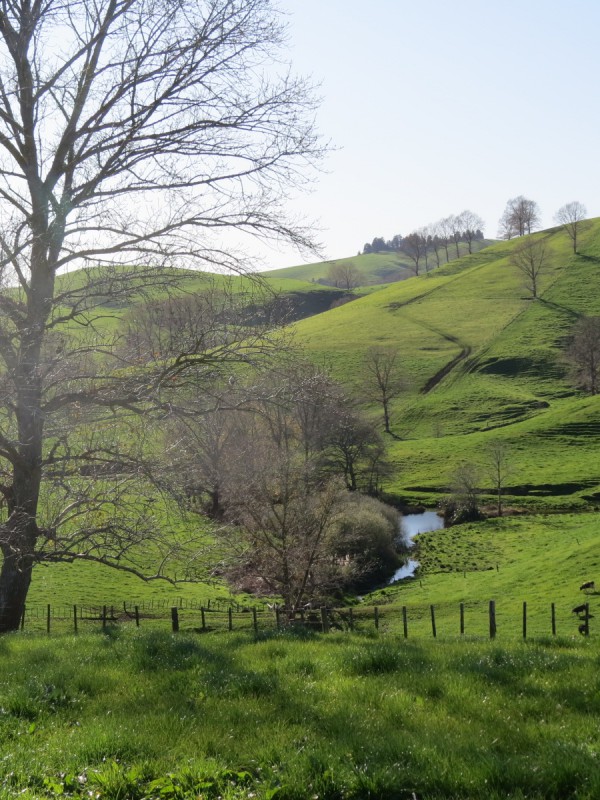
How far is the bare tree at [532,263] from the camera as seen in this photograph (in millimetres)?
125188

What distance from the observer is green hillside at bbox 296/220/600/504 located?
7644 cm

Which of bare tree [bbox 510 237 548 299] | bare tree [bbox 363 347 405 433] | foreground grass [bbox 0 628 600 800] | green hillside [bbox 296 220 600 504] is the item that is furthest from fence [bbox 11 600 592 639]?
bare tree [bbox 510 237 548 299]

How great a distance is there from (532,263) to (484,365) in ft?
106

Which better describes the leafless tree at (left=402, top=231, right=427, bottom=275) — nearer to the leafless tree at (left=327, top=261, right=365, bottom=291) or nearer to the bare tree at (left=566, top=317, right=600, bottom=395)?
the leafless tree at (left=327, top=261, right=365, bottom=291)

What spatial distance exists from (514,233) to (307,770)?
193 m

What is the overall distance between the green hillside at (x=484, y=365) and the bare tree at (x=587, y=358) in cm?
235

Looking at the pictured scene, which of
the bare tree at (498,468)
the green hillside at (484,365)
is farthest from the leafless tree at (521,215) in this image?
the bare tree at (498,468)

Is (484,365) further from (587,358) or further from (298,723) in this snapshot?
(298,723)

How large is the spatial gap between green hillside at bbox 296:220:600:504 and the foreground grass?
63544 millimetres

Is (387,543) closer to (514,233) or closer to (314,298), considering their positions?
(314,298)

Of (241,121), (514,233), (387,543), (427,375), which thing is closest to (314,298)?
(514,233)

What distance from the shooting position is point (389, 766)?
16.6 feet

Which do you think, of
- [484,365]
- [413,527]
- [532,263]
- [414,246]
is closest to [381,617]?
[413,527]

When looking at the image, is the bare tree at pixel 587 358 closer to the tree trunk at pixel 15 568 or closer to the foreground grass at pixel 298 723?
the foreground grass at pixel 298 723
